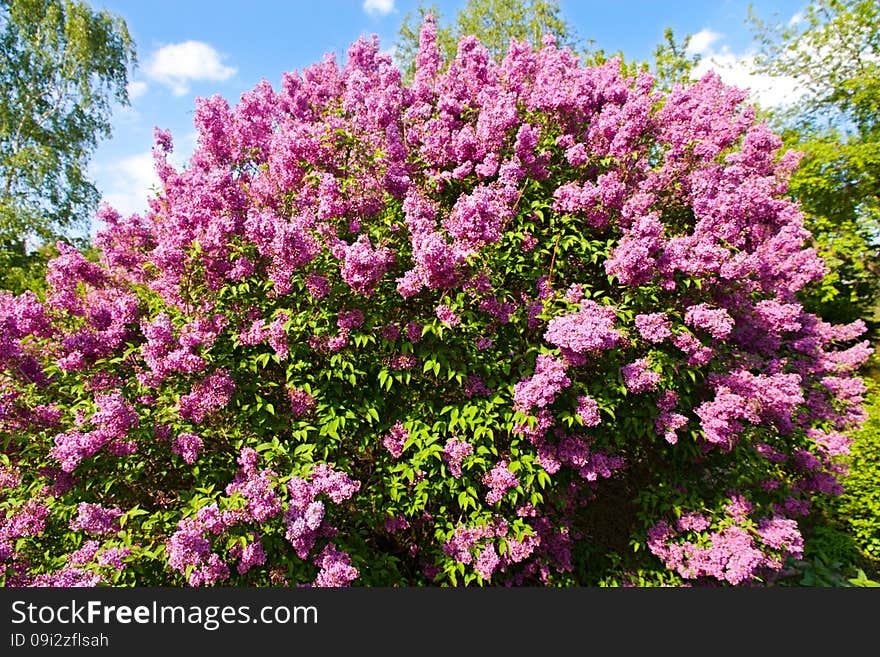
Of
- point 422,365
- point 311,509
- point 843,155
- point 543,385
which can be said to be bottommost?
point 311,509

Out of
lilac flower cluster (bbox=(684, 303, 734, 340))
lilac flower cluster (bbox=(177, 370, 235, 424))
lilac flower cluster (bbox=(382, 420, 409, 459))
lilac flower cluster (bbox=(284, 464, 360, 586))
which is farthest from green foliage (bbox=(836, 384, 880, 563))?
lilac flower cluster (bbox=(177, 370, 235, 424))

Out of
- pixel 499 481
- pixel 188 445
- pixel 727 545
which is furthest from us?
pixel 727 545

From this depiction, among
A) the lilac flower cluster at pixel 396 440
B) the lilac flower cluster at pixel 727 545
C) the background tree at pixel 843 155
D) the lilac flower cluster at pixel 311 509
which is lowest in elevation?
the lilac flower cluster at pixel 727 545

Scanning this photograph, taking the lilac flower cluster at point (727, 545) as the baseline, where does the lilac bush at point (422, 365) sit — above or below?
above

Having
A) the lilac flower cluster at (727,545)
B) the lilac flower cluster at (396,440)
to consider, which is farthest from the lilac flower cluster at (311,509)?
the lilac flower cluster at (727,545)

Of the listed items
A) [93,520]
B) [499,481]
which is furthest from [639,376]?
[93,520]

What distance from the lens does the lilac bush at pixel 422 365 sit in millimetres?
3771

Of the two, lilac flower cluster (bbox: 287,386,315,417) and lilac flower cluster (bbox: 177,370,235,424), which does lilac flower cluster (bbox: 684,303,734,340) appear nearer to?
lilac flower cluster (bbox: 287,386,315,417)

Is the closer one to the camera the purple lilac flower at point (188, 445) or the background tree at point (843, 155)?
the purple lilac flower at point (188, 445)

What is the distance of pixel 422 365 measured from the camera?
14.2 ft

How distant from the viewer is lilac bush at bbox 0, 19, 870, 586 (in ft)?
12.4

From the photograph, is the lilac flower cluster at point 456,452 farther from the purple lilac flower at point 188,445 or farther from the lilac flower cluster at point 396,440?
the purple lilac flower at point 188,445

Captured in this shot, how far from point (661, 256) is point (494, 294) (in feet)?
5.12

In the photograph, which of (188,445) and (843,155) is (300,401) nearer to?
(188,445)
